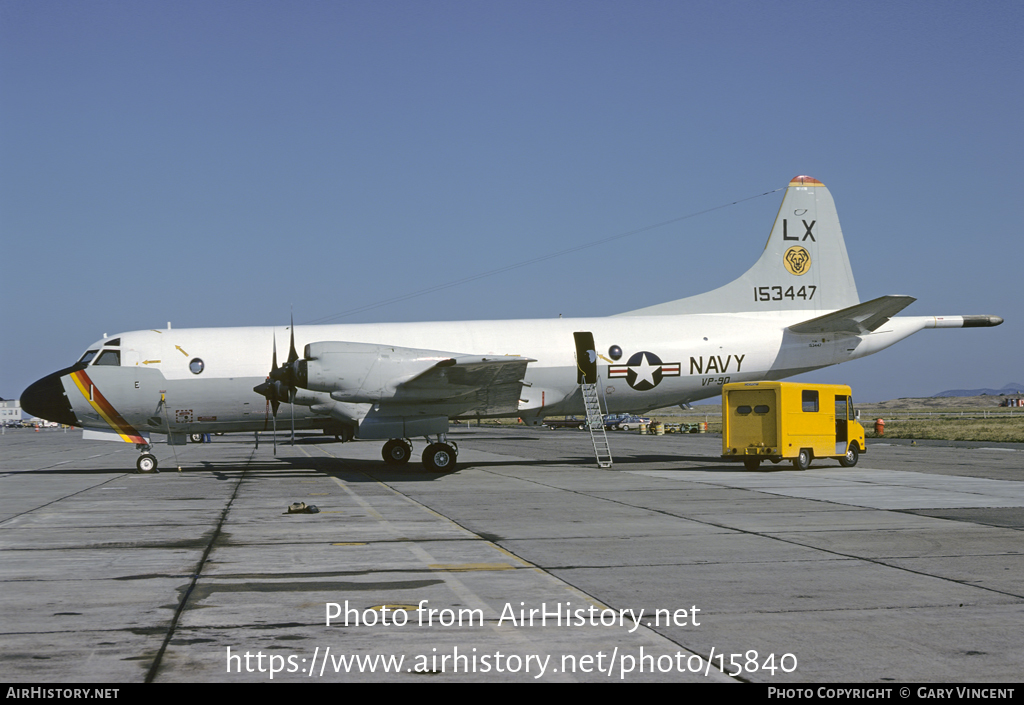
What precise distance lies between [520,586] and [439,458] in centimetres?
1483

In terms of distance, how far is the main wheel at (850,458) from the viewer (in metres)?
25.5

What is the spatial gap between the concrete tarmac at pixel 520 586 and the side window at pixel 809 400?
18.2 ft

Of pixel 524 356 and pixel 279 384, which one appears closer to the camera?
pixel 279 384

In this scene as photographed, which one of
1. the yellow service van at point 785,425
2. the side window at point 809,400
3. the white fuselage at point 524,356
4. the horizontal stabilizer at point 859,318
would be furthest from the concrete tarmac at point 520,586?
the horizontal stabilizer at point 859,318

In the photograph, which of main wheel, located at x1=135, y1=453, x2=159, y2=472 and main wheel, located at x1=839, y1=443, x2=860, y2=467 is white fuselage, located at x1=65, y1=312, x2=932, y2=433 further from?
main wheel, located at x1=839, y1=443, x2=860, y2=467

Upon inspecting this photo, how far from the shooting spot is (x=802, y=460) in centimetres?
2434

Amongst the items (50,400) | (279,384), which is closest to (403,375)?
(279,384)

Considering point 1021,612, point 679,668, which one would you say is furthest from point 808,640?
point 1021,612

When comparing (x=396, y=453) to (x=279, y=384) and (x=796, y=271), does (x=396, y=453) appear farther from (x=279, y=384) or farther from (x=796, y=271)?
(x=796, y=271)

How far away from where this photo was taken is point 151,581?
29.5 feet

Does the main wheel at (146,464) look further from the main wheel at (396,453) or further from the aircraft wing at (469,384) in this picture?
the aircraft wing at (469,384)

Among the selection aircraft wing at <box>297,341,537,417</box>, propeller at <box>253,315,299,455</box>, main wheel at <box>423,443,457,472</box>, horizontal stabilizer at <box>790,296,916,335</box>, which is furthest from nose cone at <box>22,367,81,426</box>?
horizontal stabilizer at <box>790,296,916,335</box>
